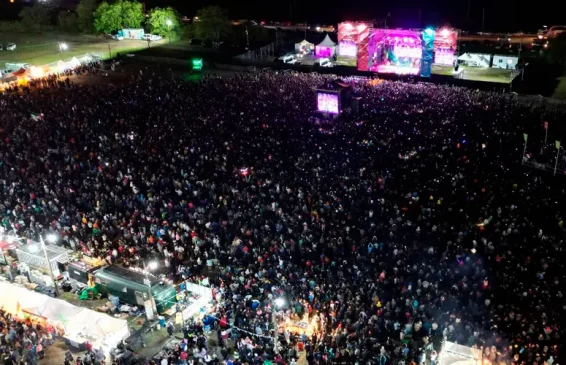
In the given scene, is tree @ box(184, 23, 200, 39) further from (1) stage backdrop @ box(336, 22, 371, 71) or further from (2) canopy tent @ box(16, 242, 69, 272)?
(2) canopy tent @ box(16, 242, 69, 272)

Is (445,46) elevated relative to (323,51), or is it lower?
elevated

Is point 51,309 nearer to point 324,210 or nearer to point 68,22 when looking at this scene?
point 324,210

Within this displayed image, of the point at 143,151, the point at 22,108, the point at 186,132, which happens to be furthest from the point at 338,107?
the point at 22,108

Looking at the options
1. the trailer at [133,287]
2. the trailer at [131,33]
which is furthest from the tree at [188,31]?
the trailer at [133,287]

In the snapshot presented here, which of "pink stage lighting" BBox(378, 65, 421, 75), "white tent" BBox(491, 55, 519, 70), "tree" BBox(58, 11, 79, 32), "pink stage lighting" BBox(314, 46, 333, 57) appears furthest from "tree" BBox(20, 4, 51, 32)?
"white tent" BBox(491, 55, 519, 70)

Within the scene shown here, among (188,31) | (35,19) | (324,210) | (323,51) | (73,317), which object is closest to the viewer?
(73,317)

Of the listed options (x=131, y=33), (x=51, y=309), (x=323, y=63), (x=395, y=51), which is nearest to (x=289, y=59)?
(x=323, y=63)
